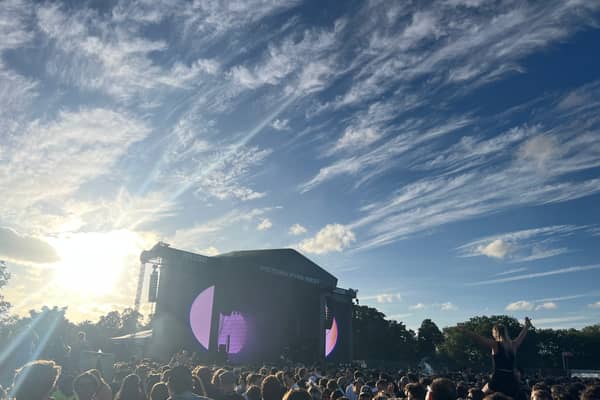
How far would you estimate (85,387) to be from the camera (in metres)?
4.06

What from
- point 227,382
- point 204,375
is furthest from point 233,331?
point 227,382

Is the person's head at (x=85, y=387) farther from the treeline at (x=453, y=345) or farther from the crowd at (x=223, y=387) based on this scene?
the treeline at (x=453, y=345)

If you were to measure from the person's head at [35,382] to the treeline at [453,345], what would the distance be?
57975mm

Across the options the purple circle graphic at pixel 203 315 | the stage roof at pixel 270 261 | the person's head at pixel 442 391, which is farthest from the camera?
the purple circle graphic at pixel 203 315

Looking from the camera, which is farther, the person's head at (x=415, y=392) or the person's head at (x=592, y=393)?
the person's head at (x=415, y=392)

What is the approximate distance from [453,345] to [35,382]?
7117 centimetres

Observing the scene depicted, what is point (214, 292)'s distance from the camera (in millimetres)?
28062

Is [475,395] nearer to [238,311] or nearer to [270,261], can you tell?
[238,311]

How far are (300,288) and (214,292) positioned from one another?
26.5ft

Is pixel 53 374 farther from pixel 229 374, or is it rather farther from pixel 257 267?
pixel 257 267

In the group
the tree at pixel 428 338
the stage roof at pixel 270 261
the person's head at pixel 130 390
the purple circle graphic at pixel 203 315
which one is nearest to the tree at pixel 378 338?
the tree at pixel 428 338

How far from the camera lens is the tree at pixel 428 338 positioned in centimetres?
6475

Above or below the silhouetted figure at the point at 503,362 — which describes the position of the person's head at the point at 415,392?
below

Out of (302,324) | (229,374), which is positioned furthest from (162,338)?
(229,374)
